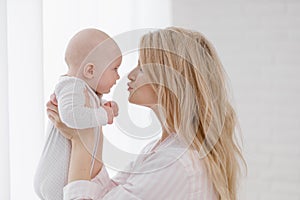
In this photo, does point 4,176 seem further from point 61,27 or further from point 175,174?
point 175,174

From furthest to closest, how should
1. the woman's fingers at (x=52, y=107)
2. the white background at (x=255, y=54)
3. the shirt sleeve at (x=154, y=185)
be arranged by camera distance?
1. the white background at (x=255, y=54)
2. the woman's fingers at (x=52, y=107)
3. the shirt sleeve at (x=154, y=185)

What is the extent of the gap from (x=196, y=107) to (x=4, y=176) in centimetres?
109

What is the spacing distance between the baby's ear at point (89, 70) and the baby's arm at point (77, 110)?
0.07 feet

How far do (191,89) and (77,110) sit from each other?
0.28 m

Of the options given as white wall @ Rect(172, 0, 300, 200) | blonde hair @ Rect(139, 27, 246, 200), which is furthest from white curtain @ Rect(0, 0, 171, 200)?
blonde hair @ Rect(139, 27, 246, 200)

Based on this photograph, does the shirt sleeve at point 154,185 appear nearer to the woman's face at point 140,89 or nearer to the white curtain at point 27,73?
the woman's face at point 140,89

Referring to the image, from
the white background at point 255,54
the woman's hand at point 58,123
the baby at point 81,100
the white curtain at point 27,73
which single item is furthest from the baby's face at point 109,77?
the white background at point 255,54

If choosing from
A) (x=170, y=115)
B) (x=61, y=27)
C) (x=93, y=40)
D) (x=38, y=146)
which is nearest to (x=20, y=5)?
(x=61, y=27)

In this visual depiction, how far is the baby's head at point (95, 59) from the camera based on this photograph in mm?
1467

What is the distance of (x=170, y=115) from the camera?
1.50 meters

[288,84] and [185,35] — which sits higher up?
[185,35]

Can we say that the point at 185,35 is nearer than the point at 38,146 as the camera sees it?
Yes

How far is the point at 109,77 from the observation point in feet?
4.92

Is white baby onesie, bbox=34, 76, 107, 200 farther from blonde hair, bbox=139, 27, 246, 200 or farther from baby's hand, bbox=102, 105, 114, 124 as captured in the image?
blonde hair, bbox=139, 27, 246, 200
